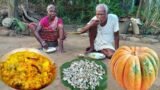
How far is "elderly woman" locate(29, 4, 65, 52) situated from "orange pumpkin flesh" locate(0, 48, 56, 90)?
9.28ft

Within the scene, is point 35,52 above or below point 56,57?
above

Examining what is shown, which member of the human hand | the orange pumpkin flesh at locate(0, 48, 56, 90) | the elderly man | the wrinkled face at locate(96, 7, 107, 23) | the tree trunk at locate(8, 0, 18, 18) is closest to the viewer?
the orange pumpkin flesh at locate(0, 48, 56, 90)

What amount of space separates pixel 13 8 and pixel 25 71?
542cm

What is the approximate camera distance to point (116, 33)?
5.96 m

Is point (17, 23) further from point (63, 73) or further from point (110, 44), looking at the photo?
point (63, 73)

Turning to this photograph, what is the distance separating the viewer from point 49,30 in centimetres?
638

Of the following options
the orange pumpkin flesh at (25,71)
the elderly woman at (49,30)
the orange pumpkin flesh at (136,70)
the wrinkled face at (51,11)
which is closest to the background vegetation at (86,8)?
the elderly woman at (49,30)

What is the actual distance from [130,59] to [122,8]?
634 centimetres

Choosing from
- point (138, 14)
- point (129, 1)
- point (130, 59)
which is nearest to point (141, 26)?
point (138, 14)

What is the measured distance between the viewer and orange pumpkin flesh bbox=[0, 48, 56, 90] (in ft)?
11.2

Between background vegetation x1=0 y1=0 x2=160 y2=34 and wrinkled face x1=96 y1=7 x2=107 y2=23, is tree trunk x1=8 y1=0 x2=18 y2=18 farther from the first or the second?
wrinkled face x1=96 y1=7 x2=107 y2=23

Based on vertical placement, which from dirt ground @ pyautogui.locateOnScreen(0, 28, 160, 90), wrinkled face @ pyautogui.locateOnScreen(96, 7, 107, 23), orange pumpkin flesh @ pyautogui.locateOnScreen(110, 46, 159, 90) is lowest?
dirt ground @ pyautogui.locateOnScreen(0, 28, 160, 90)

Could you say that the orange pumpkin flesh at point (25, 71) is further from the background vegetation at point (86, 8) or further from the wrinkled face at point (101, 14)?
the background vegetation at point (86, 8)

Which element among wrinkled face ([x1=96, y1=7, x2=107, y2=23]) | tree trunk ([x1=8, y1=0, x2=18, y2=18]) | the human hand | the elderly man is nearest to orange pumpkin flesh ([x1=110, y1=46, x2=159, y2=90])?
wrinkled face ([x1=96, y1=7, x2=107, y2=23])
